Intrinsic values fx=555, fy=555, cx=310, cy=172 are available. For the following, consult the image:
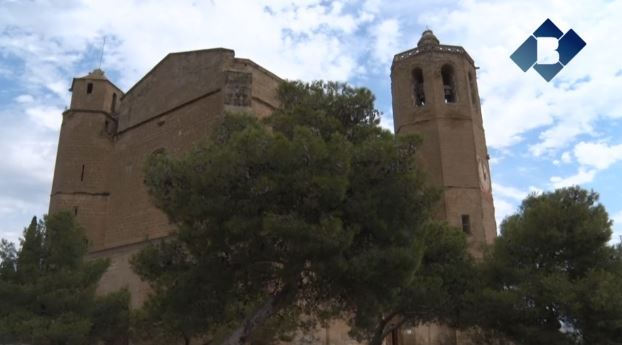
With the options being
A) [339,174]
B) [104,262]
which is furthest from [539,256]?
[104,262]

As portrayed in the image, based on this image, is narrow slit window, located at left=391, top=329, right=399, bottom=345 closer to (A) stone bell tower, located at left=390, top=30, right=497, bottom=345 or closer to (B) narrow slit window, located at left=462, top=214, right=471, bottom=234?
(A) stone bell tower, located at left=390, top=30, right=497, bottom=345

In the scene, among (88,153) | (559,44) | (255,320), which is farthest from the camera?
(88,153)

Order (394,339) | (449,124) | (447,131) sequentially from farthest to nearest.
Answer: (449,124) → (447,131) → (394,339)

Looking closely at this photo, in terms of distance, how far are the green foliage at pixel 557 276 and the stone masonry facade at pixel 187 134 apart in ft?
15.1

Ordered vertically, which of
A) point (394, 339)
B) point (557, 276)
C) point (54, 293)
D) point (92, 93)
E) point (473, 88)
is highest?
point (473, 88)

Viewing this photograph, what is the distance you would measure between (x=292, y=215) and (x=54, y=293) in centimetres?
699

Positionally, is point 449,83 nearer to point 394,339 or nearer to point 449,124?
point 449,124

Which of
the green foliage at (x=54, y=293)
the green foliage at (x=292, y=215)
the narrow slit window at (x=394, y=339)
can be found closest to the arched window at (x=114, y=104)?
the green foliage at (x=54, y=293)

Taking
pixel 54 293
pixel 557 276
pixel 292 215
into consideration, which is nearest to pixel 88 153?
pixel 54 293

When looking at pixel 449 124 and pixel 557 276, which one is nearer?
pixel 557 276

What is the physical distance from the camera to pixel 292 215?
796 cm

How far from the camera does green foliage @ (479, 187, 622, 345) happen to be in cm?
1067

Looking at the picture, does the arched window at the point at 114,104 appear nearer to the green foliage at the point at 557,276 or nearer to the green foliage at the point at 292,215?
the green foliage at the point at 292,215

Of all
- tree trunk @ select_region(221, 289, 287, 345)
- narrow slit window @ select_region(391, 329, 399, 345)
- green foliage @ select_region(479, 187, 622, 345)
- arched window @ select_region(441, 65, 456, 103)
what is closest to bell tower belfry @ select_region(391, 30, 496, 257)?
arched window @ select_region(441, 65, 456, 103)
